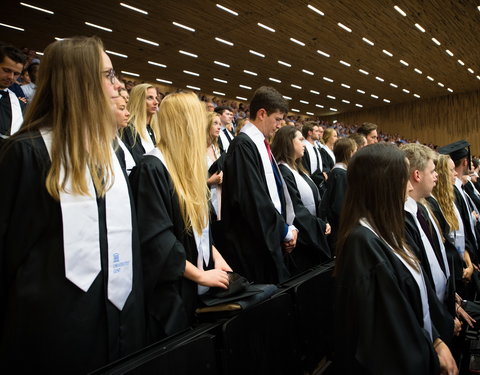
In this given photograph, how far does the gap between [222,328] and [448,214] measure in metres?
2.71

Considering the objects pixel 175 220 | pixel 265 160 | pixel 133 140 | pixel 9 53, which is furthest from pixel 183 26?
pixel 175 220

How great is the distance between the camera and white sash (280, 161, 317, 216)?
147 inches

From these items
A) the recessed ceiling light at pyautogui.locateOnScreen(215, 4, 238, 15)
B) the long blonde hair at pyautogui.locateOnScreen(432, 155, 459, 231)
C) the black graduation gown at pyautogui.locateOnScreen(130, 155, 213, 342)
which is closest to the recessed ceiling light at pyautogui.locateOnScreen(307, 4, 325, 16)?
the recessed ceiling light at pyautogui.locateOnScreen(215, 4, 238, 15)

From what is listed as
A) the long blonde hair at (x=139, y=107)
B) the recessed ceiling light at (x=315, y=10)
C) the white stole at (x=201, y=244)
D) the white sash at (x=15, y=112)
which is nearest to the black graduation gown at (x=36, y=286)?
the white stole at (x=201, y=244)

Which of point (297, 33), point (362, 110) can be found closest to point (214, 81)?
point (297, 33)

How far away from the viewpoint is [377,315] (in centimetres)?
146

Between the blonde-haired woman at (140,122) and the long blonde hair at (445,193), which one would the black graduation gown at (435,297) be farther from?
the blonde-haired woman at (140,122)

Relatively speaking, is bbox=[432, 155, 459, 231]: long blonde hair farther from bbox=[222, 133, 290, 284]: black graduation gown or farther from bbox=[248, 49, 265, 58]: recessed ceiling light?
bbox=[248, 49, 265, 58]: recessed ceiling light

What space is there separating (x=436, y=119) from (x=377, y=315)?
81.5 feet

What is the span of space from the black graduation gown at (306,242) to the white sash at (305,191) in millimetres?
274

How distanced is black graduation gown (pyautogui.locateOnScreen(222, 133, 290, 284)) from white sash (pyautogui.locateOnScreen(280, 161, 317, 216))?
0.96 meters

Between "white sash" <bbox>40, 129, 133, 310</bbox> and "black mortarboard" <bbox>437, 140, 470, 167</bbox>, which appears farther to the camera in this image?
"black mortarboard" <bbox>437, 140, 470, 167</bbox>

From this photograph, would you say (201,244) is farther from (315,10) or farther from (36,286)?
(315,10)

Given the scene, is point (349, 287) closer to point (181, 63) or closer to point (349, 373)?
point (349, 373)
